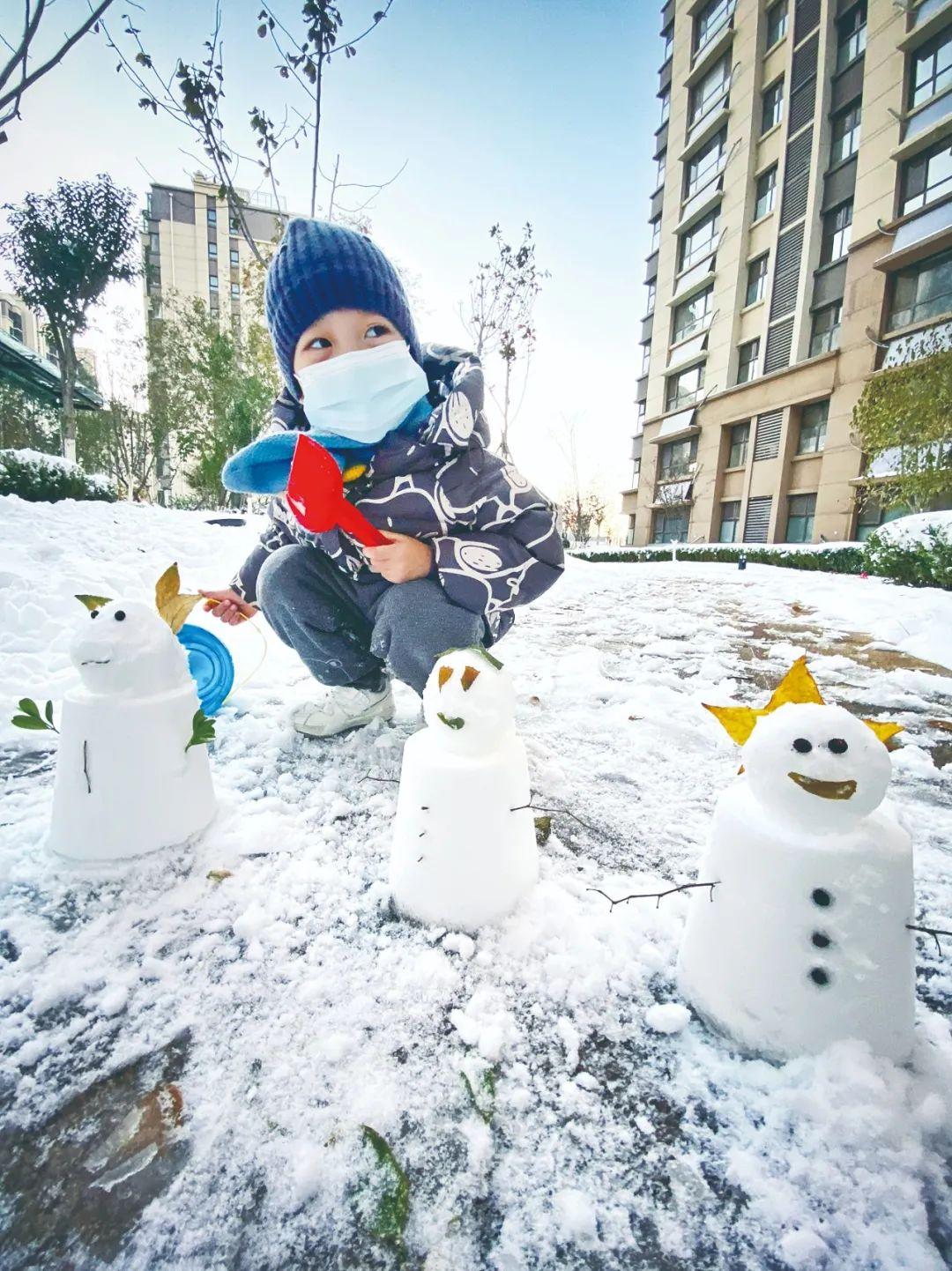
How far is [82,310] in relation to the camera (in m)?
12.9

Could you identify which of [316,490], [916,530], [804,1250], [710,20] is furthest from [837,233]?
[804,1250]

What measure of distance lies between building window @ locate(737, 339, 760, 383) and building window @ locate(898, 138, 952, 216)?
4.40 metres

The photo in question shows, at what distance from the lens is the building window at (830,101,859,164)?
43.4ft

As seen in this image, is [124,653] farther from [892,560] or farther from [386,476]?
[892,560]

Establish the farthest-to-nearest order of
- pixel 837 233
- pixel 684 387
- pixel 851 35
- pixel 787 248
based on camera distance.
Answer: pixel 684 387 → pixel 787 248 → pixel 837 233 → pixel 851 35

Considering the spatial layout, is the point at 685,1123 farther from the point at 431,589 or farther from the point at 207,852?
the point at 431,589

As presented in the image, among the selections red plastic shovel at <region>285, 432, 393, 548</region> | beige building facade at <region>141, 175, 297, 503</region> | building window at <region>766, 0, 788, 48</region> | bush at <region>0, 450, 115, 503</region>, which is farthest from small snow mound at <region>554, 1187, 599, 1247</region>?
beige building facade at <region>141, 175, 297, 503</region>

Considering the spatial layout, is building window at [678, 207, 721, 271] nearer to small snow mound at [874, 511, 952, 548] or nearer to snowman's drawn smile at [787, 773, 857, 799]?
small snow mound at [874, 511, 952, 548]

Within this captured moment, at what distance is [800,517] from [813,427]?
94.0 inches

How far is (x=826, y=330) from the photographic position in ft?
45.9

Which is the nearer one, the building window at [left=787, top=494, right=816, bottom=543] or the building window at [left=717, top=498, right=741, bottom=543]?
the building window at [left=787, top=494, right=816, bottom=543]

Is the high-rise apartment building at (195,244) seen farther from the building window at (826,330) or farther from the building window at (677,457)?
the building window at (826,330)

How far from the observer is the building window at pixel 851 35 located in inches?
515

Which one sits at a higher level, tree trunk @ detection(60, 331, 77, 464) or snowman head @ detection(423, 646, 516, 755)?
tree trunk @ detection(60, 331, 77, 464)
